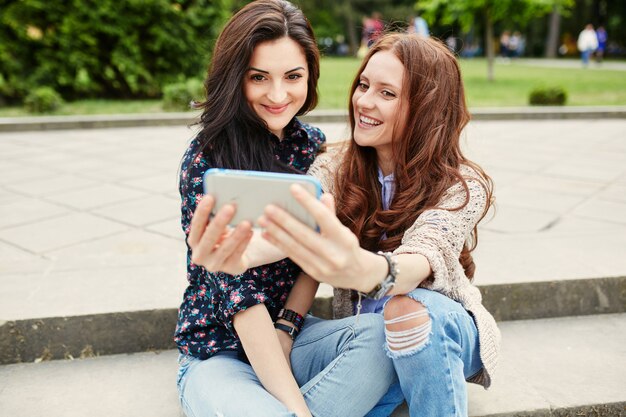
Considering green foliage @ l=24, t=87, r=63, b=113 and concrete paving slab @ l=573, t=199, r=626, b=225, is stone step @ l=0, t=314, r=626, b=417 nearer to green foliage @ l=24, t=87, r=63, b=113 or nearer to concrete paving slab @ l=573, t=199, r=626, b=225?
concrete paving slab @ l=573, t=199, r=626, b=225

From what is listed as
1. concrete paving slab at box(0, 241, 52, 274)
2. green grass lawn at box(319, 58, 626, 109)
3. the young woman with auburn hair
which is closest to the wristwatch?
the young woman with auburn hair

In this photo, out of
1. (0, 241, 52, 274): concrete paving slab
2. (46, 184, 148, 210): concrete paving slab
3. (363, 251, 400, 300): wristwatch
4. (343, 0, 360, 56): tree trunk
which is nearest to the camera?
(363, 251, 400, 300): wristwatch

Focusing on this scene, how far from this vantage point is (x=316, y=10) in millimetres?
37656

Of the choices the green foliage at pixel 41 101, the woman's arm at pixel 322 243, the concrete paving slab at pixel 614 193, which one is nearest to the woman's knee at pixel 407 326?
the woman's arm at pixel 322 243

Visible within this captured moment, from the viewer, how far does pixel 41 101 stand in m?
9.04

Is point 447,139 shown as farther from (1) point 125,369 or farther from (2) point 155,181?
(2) point 155,181

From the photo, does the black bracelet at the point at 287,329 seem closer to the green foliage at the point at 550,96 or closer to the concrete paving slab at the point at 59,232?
the concrete paving slab at the point at 59,232

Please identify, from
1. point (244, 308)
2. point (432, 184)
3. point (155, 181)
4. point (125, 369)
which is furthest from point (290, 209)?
point (155, 181)

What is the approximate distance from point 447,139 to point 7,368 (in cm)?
199

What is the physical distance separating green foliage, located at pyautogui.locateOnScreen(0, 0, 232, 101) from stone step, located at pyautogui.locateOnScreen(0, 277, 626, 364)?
321 inches

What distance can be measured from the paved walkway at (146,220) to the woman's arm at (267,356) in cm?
83

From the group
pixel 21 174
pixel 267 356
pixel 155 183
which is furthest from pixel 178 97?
pixel 267 356

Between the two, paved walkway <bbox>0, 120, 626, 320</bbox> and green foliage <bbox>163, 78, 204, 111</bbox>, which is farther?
green foliage <bbox>163, 78, 204, 111</bbox>

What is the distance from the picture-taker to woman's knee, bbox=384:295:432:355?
172 cm
